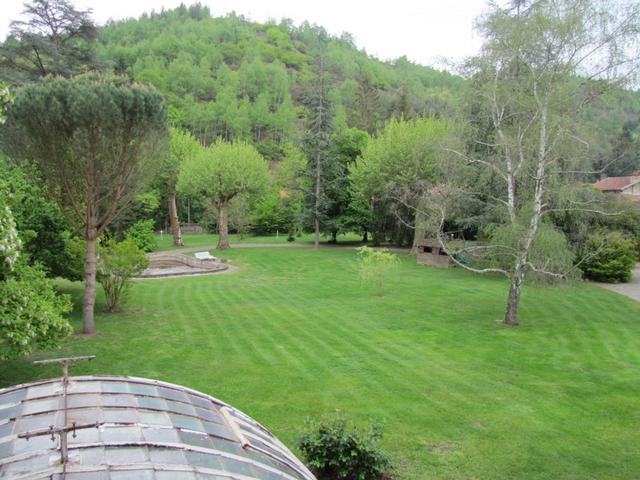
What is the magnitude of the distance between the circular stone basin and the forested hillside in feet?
65.9

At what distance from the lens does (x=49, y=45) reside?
28328 millimetres

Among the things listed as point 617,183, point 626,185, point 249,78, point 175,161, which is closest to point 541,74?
point 175,161

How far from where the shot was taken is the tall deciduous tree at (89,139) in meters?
11.8

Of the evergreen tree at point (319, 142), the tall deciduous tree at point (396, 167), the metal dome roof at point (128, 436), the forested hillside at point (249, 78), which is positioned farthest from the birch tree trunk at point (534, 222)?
the forested hillside at point (249, 78)

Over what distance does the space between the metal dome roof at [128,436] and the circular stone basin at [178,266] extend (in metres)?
20.0

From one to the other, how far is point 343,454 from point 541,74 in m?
13.0

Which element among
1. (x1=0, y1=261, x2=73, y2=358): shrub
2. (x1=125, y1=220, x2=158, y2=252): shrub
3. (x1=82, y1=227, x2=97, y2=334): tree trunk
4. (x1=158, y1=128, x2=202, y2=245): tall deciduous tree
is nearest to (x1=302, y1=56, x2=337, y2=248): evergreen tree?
(x1=158, y1=128, x2=202, y2=245): tall deciduous tree

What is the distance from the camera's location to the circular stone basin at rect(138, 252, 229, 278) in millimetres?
26672

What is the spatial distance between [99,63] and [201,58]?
110393mm

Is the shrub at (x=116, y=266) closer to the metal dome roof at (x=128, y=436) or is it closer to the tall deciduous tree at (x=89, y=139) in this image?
the tall deciduous tree at (x=89, y=139)

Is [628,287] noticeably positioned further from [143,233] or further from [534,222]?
[143,233]

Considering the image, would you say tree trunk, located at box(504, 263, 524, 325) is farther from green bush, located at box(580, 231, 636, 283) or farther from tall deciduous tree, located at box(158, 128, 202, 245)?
tall deciduous tree, located at box(158, 128, 202, 245)

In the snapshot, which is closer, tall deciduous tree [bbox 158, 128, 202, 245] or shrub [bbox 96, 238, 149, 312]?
shrub [bbox 96, 238, 149, 312]

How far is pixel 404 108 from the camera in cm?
5912
